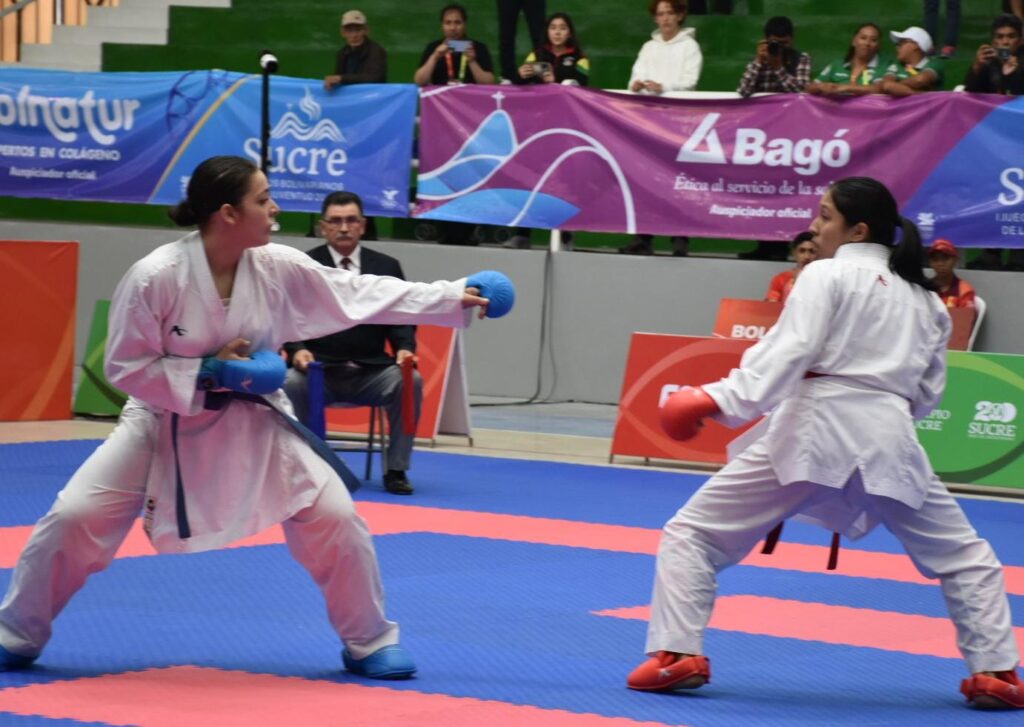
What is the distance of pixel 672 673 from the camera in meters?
5.03

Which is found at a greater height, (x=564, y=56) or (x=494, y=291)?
(x=564, y=56)

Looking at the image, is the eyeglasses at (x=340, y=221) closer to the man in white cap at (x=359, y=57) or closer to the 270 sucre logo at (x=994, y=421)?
the 270 sucre logo at (x=994, y=421)

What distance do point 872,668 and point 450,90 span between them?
9.26 meters

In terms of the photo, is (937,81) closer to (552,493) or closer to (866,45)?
(866,45)

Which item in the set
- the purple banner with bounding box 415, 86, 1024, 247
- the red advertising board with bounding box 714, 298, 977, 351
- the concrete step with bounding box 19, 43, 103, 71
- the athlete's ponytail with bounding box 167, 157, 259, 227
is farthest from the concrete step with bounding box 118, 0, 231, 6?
the athlete's ponytail with bounding box 167, 157, 259, 227

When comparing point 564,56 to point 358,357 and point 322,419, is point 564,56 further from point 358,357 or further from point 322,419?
point 322,419

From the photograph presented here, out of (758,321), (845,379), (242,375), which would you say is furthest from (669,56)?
(242,375)

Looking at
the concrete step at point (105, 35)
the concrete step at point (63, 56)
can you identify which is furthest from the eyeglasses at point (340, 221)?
the concrete step at point (105, 35)

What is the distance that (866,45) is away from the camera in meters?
13.1

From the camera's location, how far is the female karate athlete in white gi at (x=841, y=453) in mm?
5012

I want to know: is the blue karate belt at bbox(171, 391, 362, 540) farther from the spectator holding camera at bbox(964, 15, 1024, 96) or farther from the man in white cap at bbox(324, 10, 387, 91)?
the man in white cap at bbox(324, 10, 387, 91)

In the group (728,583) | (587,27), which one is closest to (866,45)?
(587,27)

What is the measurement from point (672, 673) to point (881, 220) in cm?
151

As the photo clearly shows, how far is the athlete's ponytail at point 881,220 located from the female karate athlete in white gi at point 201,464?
1.74 m
